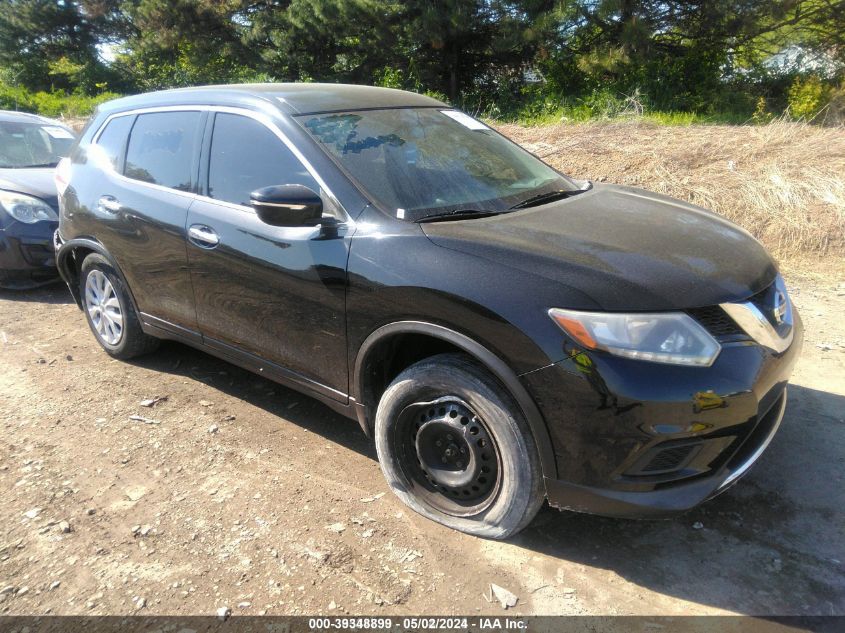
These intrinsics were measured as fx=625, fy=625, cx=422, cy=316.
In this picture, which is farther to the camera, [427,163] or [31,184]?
[31,184]

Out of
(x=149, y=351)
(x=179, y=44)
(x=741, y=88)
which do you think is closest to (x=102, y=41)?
(x=179, y=44)

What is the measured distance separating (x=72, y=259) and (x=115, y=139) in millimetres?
1082

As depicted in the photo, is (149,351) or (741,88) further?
(741,88)

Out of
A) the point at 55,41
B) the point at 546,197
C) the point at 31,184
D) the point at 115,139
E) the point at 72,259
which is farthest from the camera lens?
the point at 55,41

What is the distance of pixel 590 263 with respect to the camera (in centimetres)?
234

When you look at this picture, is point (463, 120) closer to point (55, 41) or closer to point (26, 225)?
point (26, 225)

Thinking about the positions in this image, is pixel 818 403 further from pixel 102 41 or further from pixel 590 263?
pixel 102 41

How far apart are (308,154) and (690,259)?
177 centimetres

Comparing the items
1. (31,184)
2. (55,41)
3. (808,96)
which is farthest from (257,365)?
(55,41)

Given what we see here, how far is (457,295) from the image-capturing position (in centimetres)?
239

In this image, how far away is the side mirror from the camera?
271 centimetres

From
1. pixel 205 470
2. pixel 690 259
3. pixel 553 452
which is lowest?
pixel 205 470

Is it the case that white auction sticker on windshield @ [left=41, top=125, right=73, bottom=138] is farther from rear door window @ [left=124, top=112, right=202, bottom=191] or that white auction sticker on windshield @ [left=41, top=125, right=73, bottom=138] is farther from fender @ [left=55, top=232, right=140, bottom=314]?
rear door window @ [left=124, top=112, right=202, bottom=191]

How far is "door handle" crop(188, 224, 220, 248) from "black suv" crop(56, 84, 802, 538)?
2cm
